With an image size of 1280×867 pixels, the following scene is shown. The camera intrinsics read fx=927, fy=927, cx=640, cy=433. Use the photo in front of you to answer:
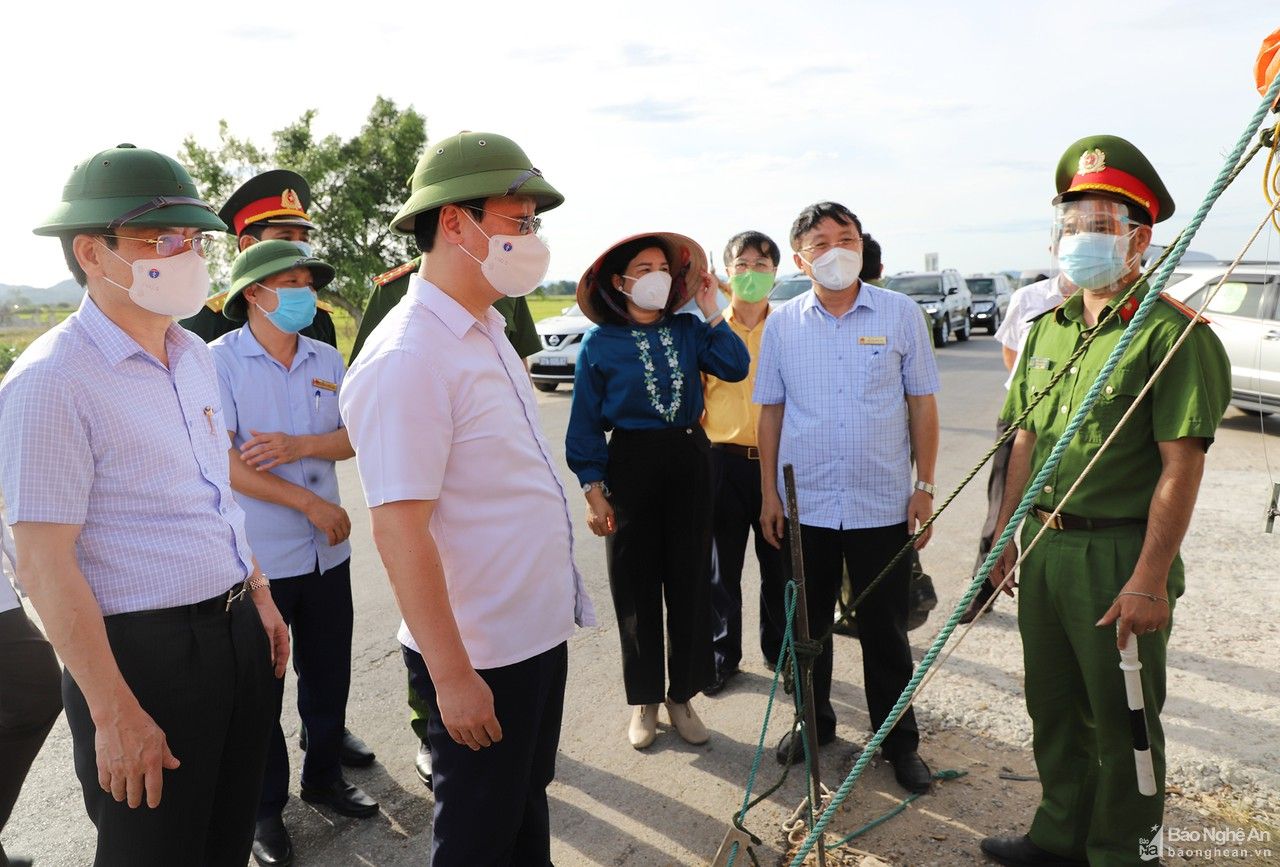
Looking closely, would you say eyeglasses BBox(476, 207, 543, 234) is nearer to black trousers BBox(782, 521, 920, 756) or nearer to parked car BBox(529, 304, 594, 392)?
black trousers BBox(782, 521, 920, 756)

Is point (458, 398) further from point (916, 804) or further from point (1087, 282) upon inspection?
point (916, 804)

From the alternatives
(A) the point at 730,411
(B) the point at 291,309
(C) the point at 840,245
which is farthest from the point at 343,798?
(C) the point at 840,245

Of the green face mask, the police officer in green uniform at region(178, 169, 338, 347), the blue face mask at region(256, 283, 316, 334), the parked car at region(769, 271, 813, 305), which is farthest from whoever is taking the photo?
the parked car at region(769, 271, 813, 305)

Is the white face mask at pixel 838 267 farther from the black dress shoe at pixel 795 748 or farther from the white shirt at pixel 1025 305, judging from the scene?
the white shirt at pixel 1025 305

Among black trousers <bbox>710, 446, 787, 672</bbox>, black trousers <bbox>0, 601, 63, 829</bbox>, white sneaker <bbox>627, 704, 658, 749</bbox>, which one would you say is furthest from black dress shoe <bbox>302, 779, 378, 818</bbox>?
black trousers <bbox>710, 446, 787, 672</bbox>

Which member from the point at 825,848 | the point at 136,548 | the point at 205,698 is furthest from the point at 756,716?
the point at 136,548

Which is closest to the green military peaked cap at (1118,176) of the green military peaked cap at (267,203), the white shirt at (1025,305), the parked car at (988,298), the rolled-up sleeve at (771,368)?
the rolled-up sleeve at (771,368)

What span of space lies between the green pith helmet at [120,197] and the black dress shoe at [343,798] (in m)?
2.06

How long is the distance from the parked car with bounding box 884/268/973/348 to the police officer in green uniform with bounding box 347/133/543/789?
58.1ft

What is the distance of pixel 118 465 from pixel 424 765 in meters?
1.92

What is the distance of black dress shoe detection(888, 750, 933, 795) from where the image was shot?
10.8 ft

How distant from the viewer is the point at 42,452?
180 centimetres

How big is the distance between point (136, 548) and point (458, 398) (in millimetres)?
756

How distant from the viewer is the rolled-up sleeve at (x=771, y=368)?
12.1ft
